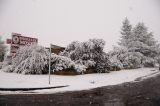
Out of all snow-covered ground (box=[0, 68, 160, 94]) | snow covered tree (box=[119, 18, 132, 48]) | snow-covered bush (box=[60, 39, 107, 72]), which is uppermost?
snow covered tree (box=[119, 18, 132, 48])

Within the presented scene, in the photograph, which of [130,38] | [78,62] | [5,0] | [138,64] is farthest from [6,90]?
[130,38]

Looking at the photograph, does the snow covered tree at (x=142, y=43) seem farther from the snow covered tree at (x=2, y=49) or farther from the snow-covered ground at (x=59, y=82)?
the snow covered tree at (x=2, y=49)

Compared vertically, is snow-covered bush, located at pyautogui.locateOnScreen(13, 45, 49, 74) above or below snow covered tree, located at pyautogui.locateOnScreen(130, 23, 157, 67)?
below

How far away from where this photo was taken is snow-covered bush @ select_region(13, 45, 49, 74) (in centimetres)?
1708

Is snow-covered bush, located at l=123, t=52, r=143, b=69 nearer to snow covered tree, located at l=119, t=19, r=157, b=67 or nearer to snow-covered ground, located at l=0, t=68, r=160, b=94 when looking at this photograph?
snow covered tree, located at l=119, t=19, r=157, b=67

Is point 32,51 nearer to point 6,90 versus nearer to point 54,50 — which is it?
point 54,50

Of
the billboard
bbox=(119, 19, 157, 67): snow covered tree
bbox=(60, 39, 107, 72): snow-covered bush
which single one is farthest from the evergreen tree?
bbox=(119, 19, 157, 67): snow covered tree

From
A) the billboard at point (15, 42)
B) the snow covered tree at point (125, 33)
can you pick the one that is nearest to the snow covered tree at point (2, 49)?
the billboard at point (15, 42)

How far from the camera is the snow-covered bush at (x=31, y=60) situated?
672 inches

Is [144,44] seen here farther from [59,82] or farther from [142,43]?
[59,82]

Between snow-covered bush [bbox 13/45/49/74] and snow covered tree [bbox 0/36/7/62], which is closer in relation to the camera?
snow-covered bush [bbox 13/45/49/74]


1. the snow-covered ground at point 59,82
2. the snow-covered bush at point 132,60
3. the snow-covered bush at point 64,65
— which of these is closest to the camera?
the snow-covered ground at point 59,82

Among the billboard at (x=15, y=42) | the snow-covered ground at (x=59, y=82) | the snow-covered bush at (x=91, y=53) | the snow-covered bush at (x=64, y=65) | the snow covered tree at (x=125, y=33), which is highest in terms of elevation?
the snow covered tree at (x=125, y=33)

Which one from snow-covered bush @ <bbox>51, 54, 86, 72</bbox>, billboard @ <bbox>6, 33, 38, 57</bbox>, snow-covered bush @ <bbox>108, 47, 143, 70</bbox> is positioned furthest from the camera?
snow-covered bush @ <bbox>108, 47, 143, 70</bbox>
